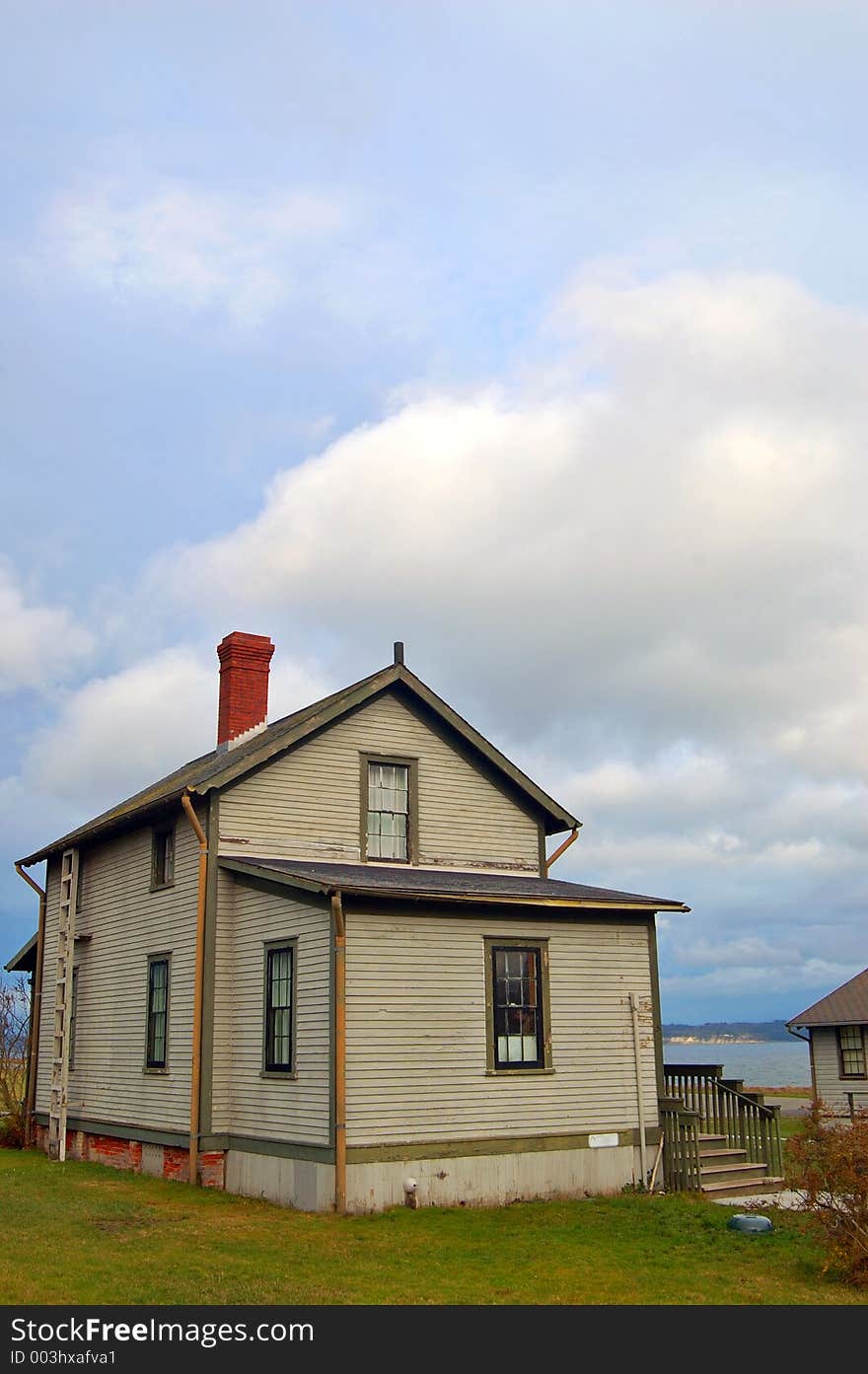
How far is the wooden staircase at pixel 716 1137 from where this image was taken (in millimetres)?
18844

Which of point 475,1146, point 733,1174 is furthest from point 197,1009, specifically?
point 733,1174

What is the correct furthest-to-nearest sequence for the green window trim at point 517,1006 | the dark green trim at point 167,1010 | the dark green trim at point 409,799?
1. the dark green trim at point 409,799
2. the dark green trim at point 167,1010
3. the green window trim at point 517,1006

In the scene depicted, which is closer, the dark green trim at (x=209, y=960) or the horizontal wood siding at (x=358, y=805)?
the dark green trim at (x=209, y=960)

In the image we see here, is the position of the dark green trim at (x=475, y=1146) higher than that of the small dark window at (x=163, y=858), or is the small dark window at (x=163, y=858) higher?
the small dark window at (x=163, y=858)

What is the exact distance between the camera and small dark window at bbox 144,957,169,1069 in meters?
21.4

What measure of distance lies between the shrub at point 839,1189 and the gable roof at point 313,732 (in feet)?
35.5

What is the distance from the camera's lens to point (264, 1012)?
18.8 m

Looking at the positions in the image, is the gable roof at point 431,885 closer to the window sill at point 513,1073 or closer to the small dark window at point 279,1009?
the small dark window at point 279,1009

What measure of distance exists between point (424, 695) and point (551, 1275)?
37.6ft

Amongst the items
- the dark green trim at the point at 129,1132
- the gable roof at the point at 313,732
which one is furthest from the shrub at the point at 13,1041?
the gable roof at the point at 313,732

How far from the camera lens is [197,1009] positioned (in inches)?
778

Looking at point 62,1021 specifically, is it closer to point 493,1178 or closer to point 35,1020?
point 35,1020
